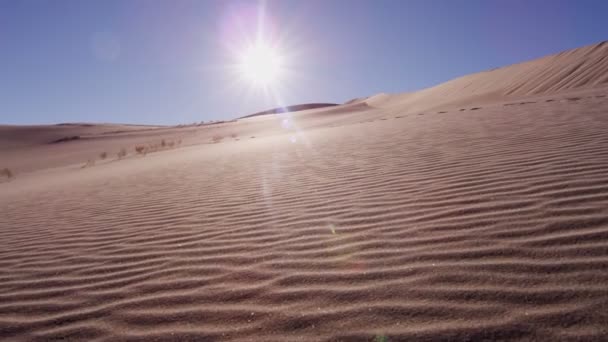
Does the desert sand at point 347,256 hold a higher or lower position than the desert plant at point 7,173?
lower

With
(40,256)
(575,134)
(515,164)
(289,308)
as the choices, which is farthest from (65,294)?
(575,134)

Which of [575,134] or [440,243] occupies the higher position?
[575,134]

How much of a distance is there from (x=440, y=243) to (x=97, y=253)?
3.07m

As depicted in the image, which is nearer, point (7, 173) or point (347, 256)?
point (347, 256)

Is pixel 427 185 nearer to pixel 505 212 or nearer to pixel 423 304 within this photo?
pixel 505 212

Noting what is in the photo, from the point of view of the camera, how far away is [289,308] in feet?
7.61

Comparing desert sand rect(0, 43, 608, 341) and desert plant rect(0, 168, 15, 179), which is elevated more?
desert plant rect(0, 168, 15, 179)

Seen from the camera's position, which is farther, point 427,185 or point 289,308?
point 427,185

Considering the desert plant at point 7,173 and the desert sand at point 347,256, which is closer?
the desert sand at point 347,256

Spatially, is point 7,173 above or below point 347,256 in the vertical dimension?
above

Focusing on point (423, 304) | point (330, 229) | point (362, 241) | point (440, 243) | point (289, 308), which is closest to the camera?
point (423, 304)

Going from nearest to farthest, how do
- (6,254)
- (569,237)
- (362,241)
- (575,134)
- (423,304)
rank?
(423,304), (569,237), (362,241), (6,254), (575,134)

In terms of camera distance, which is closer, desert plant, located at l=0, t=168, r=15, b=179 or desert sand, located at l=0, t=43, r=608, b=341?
desert sand, located at l=0, t=43, r=608, b=341

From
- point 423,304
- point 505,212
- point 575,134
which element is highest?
point 575,134
